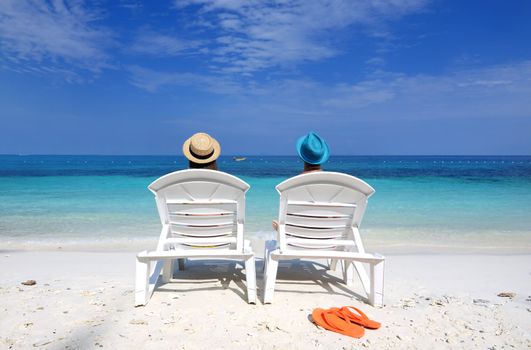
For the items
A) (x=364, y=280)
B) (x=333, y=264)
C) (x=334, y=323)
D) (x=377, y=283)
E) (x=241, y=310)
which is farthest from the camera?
(x=333, y=264)

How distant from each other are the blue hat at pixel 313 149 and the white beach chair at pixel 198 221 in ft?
3.53

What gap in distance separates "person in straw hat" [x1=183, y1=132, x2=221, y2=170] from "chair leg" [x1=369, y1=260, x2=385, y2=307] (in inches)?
82.9

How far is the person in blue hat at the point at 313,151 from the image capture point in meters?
4.53

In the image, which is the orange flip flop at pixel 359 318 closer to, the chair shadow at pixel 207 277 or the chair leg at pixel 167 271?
the chair shadow at pixel 207 277

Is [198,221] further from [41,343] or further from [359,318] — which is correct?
[359,318]

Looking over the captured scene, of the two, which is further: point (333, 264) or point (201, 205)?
point (333, 264)

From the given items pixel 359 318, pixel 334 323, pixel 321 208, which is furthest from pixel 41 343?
pixel 321 208

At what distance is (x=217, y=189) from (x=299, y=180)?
768mm

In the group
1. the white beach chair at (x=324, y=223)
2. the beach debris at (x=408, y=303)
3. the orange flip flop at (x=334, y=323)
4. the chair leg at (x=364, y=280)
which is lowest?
the beach debris at (x=408, y=303)

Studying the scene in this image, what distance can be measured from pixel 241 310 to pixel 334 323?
0.83 meters

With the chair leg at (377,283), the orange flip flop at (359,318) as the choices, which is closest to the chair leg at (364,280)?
the chair leg at (377,283)

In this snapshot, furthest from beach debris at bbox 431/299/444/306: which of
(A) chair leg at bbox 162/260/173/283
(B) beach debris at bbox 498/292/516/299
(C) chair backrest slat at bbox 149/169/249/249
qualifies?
(A) chair leg at bbox 162/260/173/283

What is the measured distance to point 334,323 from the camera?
3.18m

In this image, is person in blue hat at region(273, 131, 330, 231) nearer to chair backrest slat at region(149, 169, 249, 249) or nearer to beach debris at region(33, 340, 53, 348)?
chair backrest slat at region(149, 169, 249, 249)
